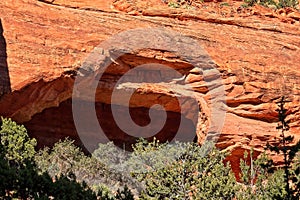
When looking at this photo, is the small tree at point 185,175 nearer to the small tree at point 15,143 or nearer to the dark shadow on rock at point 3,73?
the small tree at point 15,143

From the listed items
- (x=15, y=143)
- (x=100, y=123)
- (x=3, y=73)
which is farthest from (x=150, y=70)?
(x=15, y=143)

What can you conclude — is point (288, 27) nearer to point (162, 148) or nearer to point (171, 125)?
point (171, 125)

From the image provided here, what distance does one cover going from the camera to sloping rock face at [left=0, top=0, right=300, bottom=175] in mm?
17359

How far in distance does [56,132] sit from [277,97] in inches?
386

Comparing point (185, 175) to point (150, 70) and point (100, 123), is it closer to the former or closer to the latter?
point (150, 70)

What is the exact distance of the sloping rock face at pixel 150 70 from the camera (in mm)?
17359

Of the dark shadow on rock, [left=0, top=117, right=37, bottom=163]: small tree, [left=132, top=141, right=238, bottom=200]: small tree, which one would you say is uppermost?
the dark shadow on rock

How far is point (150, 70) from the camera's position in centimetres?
1983

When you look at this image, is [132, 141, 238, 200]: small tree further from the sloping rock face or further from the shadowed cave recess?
the shadowed cave recess

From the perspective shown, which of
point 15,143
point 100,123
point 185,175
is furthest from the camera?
point 100,123

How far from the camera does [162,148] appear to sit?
1805 centimetres

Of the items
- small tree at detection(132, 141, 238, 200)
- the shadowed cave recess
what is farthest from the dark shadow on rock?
small tree at detection(132, 141, 238, 200)

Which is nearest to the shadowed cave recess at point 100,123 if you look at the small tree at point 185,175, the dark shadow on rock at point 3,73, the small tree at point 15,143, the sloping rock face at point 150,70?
the sloping rock face at point 150,70

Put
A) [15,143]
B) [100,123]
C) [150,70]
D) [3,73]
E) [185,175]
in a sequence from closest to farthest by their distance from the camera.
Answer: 1. [15,143]
2. [185,175]
3. [3,73]
4. [150,70]
5. [100,123]
